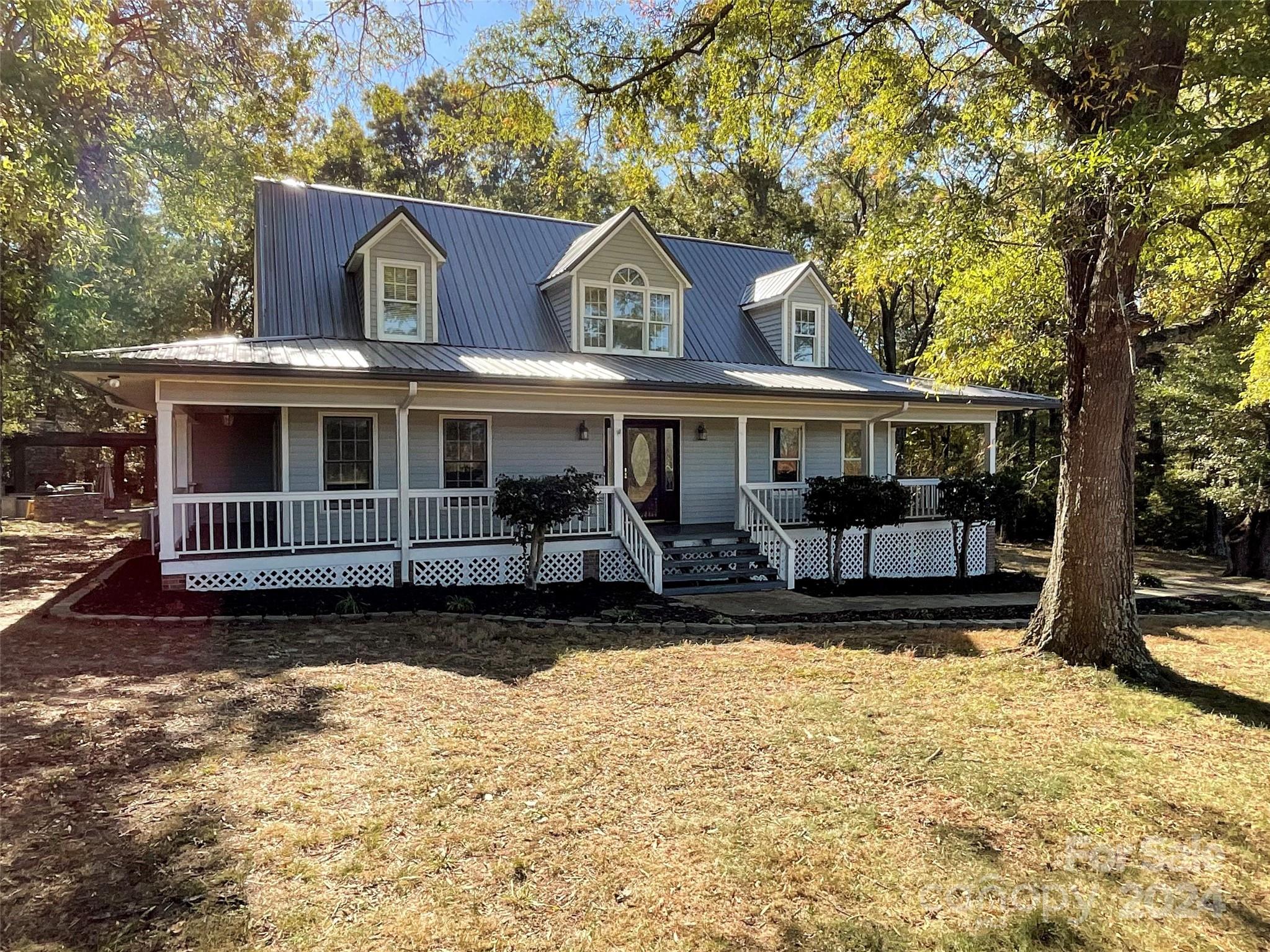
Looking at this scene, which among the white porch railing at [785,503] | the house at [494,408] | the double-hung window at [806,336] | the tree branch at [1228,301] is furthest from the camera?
the double-hung window at [806,336]

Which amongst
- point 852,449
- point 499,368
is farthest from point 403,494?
point 852,449

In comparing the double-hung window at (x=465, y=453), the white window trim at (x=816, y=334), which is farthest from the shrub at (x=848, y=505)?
the double-hung window at (x=465, y=453)

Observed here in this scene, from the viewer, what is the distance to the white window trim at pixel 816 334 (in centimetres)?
1642

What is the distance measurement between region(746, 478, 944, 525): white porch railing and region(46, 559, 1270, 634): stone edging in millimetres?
4504

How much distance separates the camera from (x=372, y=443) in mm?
12250

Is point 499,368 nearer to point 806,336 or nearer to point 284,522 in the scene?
point 284,522

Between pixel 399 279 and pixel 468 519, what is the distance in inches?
180

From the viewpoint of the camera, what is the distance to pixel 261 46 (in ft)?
35.7

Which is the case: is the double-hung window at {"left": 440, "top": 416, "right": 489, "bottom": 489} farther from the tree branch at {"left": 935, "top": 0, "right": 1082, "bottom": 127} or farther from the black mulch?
the tree branch at {"left": 935, "top": 0, "right": 1082, "bottom": 127}

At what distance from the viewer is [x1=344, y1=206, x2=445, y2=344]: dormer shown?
1257 centimetres

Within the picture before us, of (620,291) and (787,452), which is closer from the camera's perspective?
(620,291)

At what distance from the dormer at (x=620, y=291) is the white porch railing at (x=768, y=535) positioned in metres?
3.65

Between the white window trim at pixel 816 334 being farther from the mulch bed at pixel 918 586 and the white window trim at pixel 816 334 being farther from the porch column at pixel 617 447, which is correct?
the porch column at pixel 617 447

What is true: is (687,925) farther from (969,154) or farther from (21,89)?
(21,89)
